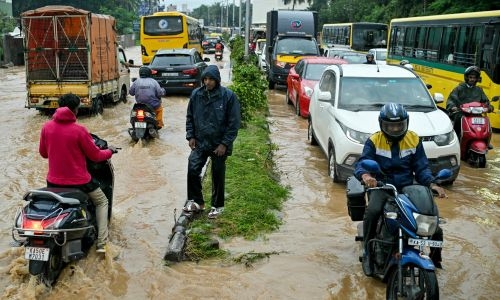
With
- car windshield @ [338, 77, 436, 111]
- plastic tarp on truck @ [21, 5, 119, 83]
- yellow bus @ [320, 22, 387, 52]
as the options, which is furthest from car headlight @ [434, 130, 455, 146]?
yellow bus @ [320, 22, 387, 52]

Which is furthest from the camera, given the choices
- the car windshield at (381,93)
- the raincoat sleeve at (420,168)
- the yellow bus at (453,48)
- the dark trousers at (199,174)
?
the yellow bus at (453,48)

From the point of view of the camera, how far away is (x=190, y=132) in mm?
6328

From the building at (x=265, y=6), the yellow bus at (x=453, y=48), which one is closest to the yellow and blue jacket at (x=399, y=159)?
the yellow bus at (x=453, y=48)

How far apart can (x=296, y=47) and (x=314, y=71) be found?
6.31 m

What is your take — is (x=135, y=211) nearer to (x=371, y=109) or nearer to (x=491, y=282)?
(x=371, y=109)

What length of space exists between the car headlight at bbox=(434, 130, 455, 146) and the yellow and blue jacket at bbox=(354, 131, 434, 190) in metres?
3.21

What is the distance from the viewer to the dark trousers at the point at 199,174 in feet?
20.7

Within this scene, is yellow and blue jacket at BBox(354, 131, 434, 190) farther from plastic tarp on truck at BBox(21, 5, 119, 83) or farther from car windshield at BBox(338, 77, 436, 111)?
plastic tarp on truck at BBox(21, 5, 119, 83)

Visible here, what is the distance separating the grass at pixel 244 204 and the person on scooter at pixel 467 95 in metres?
3.33

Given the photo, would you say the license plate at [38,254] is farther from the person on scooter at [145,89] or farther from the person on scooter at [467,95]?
the person on scooter at [467,95]

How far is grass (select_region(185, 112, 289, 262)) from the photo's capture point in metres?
5.62

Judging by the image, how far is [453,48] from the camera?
50.2 ft

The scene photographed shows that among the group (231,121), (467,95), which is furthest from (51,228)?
(467,95)

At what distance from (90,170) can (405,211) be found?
10.7ft
